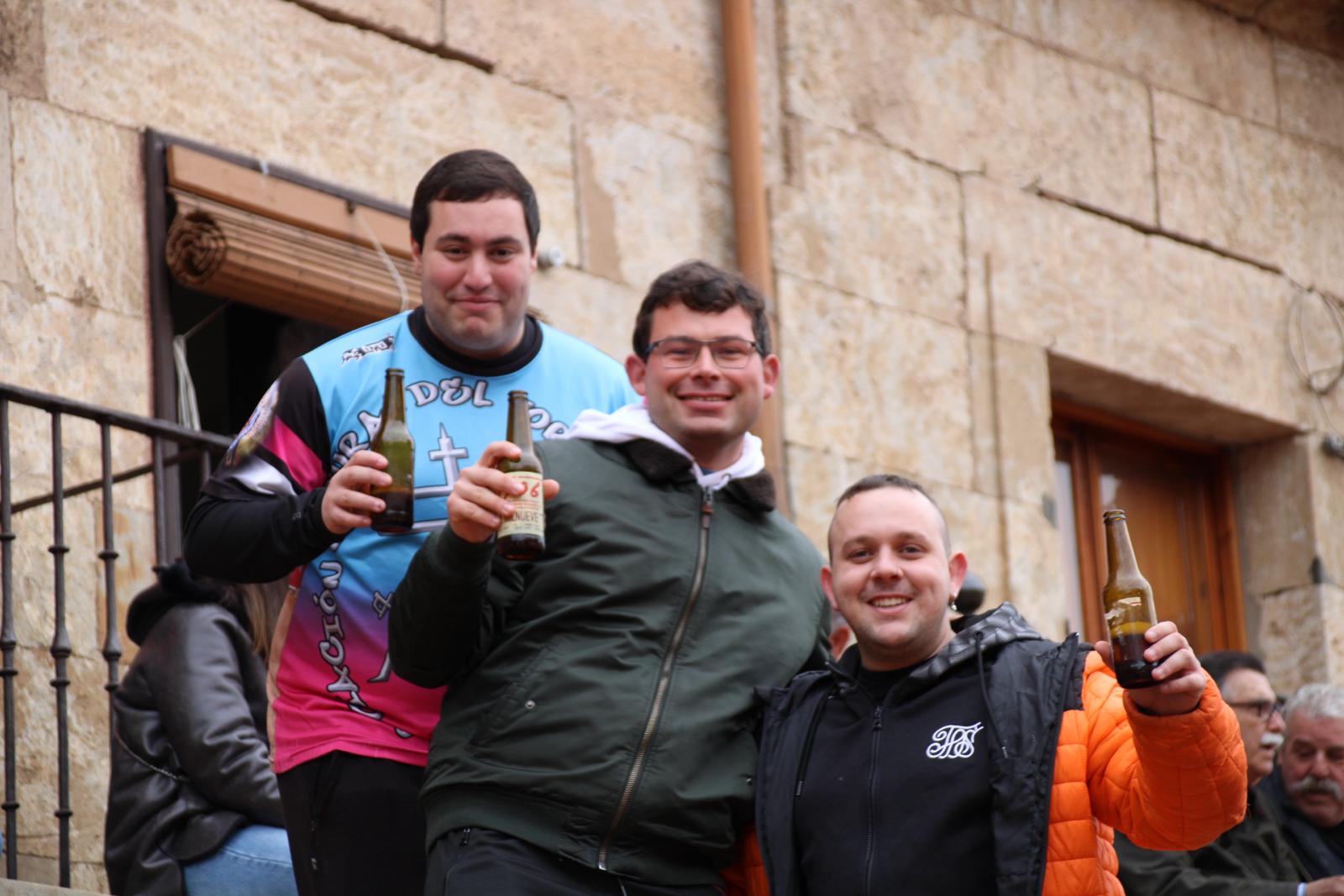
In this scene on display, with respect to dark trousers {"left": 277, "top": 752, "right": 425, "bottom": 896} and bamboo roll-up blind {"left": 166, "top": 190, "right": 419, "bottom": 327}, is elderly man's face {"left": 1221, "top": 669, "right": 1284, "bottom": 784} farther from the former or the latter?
dark trousers {"left": 277, "top": 752, "right": 425, "bottom": 896}

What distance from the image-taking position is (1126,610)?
3.75m

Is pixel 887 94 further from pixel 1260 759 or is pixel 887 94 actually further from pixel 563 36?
pixel 1260 759

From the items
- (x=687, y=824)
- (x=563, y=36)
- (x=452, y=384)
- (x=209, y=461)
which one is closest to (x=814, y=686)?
(x=687, y=824)

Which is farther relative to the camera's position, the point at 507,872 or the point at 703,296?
the point at 703,296

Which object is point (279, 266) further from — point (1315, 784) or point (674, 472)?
point (1315, 784)

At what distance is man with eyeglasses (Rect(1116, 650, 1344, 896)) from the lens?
19.8ft

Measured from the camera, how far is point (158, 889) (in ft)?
17.4

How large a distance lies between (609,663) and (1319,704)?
3.55 metres

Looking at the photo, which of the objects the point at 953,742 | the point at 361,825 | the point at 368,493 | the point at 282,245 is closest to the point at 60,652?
the point at 282,245

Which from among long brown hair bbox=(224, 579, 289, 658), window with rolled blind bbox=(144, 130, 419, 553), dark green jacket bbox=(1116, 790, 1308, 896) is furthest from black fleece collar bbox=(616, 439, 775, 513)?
window with rolled blind bbox=(144, 130, 419, 553)

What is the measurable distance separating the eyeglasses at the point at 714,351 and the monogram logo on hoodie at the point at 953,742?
2.73 ft

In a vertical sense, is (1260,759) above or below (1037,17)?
below

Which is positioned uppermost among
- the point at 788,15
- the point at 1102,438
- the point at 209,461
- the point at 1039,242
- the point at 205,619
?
the point at 788,15

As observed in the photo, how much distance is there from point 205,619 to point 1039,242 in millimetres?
4407
